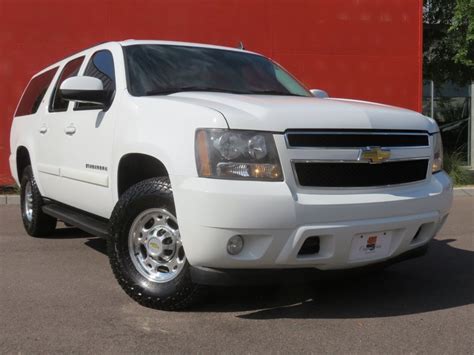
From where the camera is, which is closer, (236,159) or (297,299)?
(236,159)

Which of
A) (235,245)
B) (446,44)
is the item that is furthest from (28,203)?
(446,44)

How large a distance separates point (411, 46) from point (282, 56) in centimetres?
272

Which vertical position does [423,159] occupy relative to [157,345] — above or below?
above

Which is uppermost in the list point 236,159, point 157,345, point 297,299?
point 236,159

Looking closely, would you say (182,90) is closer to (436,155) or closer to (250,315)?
(250,315)

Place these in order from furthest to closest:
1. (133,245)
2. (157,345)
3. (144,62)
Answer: (144,62)
(133,245)
(157,345)

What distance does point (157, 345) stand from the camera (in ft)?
10.4

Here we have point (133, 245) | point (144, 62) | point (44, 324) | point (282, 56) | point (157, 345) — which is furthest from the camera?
point (282, 56)

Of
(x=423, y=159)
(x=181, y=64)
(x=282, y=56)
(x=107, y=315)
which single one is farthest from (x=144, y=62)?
(x=282, y=56)

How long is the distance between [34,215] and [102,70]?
7.10 feet

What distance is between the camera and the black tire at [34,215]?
594 cm

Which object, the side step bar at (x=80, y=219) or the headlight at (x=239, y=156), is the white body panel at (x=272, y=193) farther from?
the side step bar at (x=80, y=219)

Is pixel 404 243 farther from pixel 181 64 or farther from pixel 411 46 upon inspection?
pixel 411 46

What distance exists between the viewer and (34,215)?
6055 mm
